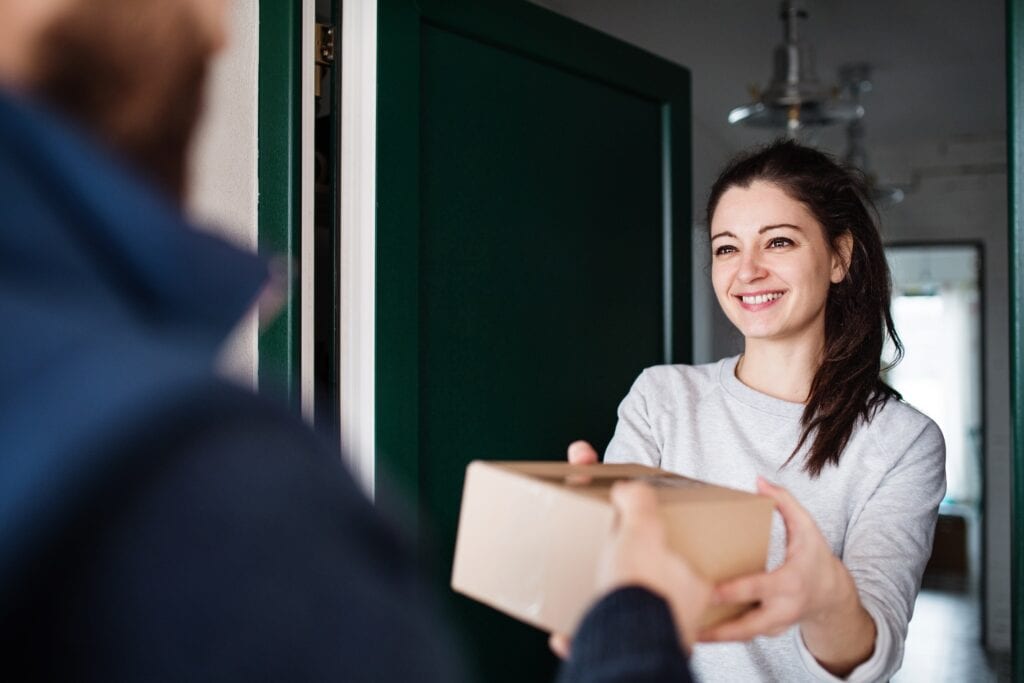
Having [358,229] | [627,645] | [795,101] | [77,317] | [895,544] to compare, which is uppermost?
[795,101]

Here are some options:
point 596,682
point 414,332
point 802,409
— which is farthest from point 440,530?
point 596,682

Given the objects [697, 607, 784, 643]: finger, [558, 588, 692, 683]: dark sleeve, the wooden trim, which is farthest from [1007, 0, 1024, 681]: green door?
[558, 588, 692, 683]: dark sleeve

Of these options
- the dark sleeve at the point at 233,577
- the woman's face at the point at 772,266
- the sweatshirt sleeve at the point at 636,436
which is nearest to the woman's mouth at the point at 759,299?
the woman's face at the point at 772,266

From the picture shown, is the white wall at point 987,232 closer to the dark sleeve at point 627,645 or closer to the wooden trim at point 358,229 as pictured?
the wooden trim at point 358,229

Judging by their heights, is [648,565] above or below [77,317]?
below

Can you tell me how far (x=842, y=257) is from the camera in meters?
1.73

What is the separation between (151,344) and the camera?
38cm

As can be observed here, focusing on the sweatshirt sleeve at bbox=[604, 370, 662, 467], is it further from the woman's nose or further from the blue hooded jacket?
the blue hooded jacket

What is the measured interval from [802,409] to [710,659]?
1.42 ft

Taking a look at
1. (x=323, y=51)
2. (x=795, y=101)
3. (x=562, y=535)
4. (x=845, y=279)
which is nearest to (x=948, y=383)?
(x=795, y=101)

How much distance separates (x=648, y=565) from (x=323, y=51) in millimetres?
1324

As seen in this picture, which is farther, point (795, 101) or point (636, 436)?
point (795, 101)

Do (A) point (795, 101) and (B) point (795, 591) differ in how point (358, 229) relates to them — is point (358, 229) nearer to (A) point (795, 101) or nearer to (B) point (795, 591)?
(B) point (795, 591)

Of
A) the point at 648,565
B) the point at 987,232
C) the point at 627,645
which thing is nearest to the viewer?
the point at 627,645
